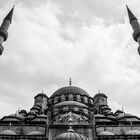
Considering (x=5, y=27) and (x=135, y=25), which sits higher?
(x=135, y=25)

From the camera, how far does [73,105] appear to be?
26.2 metres

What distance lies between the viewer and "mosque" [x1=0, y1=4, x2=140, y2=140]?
17844 millimetres

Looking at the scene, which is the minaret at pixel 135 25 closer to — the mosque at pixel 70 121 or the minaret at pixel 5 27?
the mosque at pixel 70 121

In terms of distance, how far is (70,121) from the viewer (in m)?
16.5

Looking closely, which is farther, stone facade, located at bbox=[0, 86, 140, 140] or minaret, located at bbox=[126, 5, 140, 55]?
minaret, located at bbox=[126, 5, 140, 55]

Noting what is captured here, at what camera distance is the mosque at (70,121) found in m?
17.8

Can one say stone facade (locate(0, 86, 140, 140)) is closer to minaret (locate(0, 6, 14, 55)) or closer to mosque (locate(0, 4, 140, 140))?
mosque (locate(0, 4, 140, 140))

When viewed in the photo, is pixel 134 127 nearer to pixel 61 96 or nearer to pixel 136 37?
pixel 136 37

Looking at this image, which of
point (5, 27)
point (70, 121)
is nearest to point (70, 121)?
point (70, 121)

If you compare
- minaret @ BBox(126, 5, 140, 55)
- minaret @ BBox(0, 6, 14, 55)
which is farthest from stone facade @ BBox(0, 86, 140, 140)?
minaret @ BBox(126, 5, 140, 55)

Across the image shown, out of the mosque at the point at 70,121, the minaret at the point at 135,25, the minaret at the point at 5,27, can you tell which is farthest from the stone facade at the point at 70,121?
the minaret at the point at 135,25

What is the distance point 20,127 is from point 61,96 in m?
10.3

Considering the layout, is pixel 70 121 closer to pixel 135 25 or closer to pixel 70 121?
pixel 70 121

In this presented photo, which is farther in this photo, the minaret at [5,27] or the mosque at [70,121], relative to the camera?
the minaret at [5,27]
